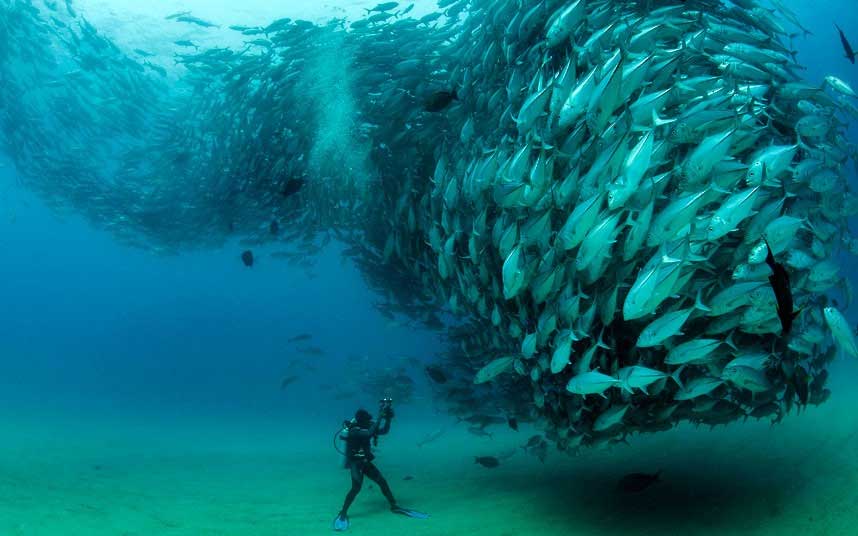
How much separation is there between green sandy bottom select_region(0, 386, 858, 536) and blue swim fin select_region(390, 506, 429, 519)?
0.62ft

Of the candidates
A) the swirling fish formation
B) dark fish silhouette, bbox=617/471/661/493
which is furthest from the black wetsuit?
dark fish silhouette, bbox=617/471/661/493

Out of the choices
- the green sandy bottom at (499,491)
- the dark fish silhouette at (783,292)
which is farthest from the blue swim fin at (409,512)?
the dark fish silhouette at (783,292)

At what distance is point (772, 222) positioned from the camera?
13.6ft

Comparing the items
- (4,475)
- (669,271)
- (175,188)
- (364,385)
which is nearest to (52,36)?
(175,188)

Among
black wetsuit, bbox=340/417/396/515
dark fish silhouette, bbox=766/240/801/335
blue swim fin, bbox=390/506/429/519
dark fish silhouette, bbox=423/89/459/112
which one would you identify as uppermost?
dark fish silhouette, bbox=423/89/459/112

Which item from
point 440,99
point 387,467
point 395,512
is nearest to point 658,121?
point 440,99

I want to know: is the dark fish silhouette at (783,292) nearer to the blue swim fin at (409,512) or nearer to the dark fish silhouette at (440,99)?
the dark fish silhouette at (440,99)

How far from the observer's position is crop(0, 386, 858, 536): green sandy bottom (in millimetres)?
6387

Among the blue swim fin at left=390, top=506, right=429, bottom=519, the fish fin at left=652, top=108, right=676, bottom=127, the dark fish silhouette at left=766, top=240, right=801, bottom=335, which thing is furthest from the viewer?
the blue swim fin at left=390, top=506, right=429, bottom=519

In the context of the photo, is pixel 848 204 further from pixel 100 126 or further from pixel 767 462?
pixel 100 126

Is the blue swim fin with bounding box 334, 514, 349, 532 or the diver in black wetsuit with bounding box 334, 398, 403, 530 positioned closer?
the blue swim fin with bounding box 334, 514, 349, 532

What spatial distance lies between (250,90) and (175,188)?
8255 mm

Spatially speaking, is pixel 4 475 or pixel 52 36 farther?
pixel 52 36

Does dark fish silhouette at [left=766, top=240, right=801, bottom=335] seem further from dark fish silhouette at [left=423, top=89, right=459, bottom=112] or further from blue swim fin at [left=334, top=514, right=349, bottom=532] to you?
blue swim fin at [left=334, top=514, right=349, bottom=532]
